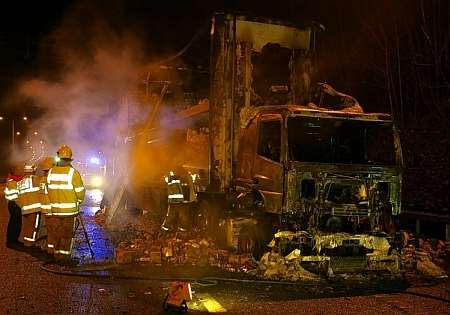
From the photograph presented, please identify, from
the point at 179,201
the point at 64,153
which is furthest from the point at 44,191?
the point at 179,201

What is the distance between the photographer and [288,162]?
7.55m

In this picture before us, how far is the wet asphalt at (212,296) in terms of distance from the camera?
19.4 ft

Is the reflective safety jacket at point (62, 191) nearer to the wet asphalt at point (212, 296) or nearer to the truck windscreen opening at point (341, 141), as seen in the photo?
the wet asphalt at point (212, 296)

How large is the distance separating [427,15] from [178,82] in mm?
8101

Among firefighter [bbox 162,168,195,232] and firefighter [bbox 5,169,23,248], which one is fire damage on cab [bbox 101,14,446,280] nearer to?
firefighter [bbox 162,168,195,232]

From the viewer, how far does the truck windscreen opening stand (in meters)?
8.00

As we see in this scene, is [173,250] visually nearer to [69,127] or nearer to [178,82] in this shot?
[178,82]

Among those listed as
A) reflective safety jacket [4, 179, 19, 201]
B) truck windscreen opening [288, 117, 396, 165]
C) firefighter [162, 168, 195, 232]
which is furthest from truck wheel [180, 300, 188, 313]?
reflective safety jacket [4, 179, 19, 201]

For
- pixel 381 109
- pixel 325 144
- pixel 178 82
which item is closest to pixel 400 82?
pixel 381 109

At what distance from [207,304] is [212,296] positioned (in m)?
0.37

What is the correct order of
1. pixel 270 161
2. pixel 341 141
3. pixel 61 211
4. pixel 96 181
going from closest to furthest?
1. pixel 270 161
2. pixel 61 211
3. pixel 341 141
4. pixel 96 181

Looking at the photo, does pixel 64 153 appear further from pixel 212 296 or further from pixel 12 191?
pixel 212 296

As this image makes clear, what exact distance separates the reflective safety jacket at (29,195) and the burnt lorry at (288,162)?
3.01m

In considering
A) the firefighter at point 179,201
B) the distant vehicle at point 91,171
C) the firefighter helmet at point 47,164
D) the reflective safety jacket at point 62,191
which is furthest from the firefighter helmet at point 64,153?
the distant vehicle at point 91,171
